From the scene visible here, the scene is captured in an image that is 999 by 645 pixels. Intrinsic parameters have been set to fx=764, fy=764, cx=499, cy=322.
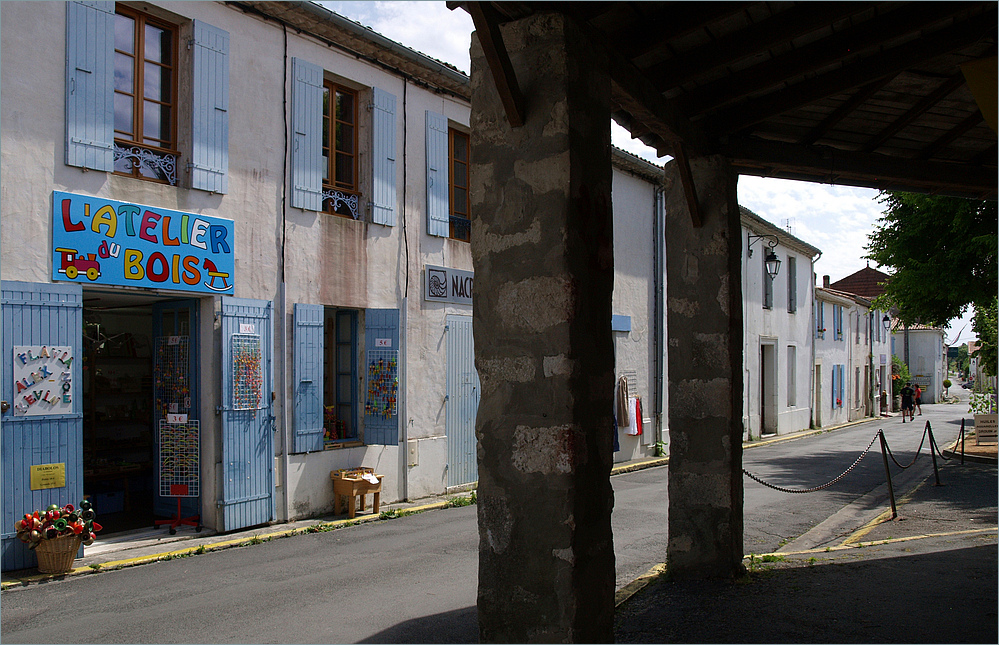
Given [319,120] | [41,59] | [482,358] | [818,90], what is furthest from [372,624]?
[319,120]

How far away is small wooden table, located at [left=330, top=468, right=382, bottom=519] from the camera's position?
372 inches

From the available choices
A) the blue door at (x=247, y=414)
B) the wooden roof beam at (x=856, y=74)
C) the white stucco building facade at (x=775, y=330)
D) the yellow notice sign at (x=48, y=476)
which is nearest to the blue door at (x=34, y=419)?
the yellow notice sign at (x=48, y=476)

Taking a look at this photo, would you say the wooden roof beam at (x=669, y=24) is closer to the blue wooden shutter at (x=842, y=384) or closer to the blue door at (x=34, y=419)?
the blue door at (x=34, y=419)

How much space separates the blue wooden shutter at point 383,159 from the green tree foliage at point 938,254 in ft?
32.2

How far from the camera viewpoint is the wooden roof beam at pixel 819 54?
4.16 metres

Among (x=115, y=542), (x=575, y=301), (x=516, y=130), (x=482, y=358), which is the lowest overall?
(x=115, y=542)

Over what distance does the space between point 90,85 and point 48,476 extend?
3.72 metres

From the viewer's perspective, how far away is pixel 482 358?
3.29m

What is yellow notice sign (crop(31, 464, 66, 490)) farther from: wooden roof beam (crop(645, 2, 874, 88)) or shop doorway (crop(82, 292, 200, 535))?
wooden roof beam (crop(645, 2, 874, 88))

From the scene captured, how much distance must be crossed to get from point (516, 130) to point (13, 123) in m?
5.76

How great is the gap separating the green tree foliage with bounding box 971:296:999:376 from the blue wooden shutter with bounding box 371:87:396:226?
45.1 feet

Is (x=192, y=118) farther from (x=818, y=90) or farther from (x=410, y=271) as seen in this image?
(x=818, y=90)

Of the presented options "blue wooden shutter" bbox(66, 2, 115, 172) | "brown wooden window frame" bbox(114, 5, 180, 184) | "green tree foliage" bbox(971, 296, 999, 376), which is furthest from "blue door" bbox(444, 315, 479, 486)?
"green tree foliage" bbox(971, 296, 999, 376)

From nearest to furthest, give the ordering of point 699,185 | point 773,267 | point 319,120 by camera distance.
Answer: point 699,185, point 319,120, point 773,267
